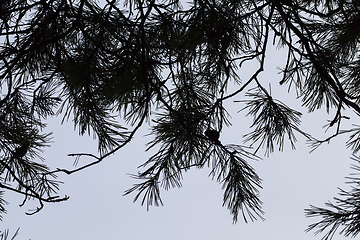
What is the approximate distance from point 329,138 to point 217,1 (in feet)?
1.93

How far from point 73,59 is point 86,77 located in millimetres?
116

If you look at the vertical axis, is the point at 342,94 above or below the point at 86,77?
below

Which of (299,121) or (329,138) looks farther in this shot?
(299,121)

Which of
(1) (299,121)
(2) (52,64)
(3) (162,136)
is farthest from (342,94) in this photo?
(2) (52,64)

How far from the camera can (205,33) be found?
1.25m

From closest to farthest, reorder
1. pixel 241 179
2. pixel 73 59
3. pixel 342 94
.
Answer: pixel 342 94, pixel 241 179, pixel 73 59

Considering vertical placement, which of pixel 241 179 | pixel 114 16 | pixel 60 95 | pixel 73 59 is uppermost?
pixel 114 16

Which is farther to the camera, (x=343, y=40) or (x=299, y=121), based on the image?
(x=299, y=121)

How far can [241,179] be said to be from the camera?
124cm

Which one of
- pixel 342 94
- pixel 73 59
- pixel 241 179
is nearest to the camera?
pixel 342 94

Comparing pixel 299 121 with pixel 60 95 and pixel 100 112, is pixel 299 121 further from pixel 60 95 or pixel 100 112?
pixel 60 95

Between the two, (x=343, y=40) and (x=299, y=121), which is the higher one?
(x=343, y=40)

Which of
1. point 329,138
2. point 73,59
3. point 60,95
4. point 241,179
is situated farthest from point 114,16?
point 329,138

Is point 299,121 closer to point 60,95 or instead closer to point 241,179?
point 241,179
